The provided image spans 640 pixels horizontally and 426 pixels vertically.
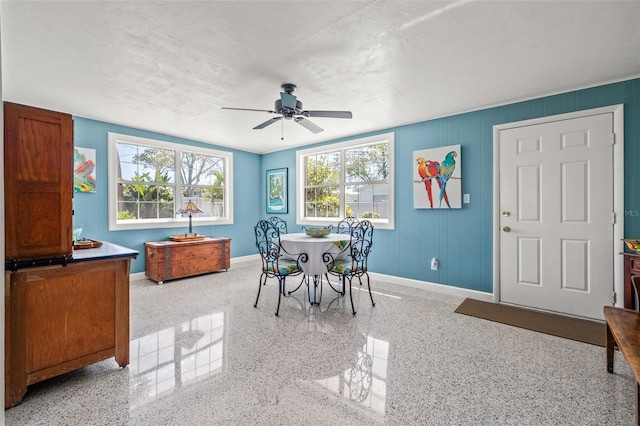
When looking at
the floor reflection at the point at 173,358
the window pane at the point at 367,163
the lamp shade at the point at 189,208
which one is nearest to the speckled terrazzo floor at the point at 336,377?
the floor reflection at the point at 173,358

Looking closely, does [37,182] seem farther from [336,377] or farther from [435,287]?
[435,287]

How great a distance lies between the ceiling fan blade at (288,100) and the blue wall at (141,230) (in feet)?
10.0

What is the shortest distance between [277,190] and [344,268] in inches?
127

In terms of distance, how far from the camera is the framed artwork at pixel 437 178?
3704 mm

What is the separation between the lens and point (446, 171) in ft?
12.4

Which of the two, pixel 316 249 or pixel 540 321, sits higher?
pixel 316 249

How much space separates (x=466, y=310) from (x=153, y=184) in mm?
4922

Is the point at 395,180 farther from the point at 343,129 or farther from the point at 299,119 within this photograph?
the point at 299,119

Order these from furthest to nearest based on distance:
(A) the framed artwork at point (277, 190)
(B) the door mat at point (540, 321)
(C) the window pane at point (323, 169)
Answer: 1. (A) the framed artwork at point (277, 190)
2. (C) the window pane at point (323, 169)
3. (B) the door mat at point (540, 321)

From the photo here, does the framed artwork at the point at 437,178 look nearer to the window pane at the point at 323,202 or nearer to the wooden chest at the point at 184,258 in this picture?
the window pane at the point at 323,202

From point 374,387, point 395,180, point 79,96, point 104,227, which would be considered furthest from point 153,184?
point 374,387

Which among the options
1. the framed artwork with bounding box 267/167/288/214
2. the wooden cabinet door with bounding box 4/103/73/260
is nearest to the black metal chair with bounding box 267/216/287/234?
the framed artwork with bounding box 267/167/288/214

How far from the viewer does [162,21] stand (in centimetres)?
196

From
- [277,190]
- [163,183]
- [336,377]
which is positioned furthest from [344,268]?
[163,183]
